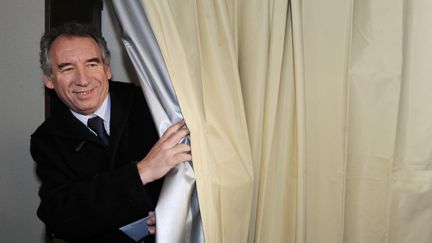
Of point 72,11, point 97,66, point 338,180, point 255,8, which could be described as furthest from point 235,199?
point 72,11

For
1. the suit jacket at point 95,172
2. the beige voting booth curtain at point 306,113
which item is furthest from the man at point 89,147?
the beige voting booth curtain at point 306,113

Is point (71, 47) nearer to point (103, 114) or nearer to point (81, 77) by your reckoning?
point (81, 77)

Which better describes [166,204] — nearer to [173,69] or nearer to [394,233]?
[173,69]

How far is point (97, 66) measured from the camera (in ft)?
3.59

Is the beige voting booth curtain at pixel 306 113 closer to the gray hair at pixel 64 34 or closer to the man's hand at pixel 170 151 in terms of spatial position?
the man's hand at pixel 170 151

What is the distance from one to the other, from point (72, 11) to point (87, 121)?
473 mm

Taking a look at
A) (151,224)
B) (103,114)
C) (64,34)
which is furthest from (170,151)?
(64,34)

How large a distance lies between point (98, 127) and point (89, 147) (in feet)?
0.23

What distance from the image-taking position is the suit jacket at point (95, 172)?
923mm

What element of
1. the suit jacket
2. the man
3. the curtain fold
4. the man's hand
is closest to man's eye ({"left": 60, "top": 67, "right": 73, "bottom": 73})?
the man

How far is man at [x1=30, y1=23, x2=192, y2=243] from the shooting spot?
0.93 meters

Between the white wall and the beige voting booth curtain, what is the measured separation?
0.78 metres

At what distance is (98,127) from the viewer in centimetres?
113

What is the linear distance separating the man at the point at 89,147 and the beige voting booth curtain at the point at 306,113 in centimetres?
22
